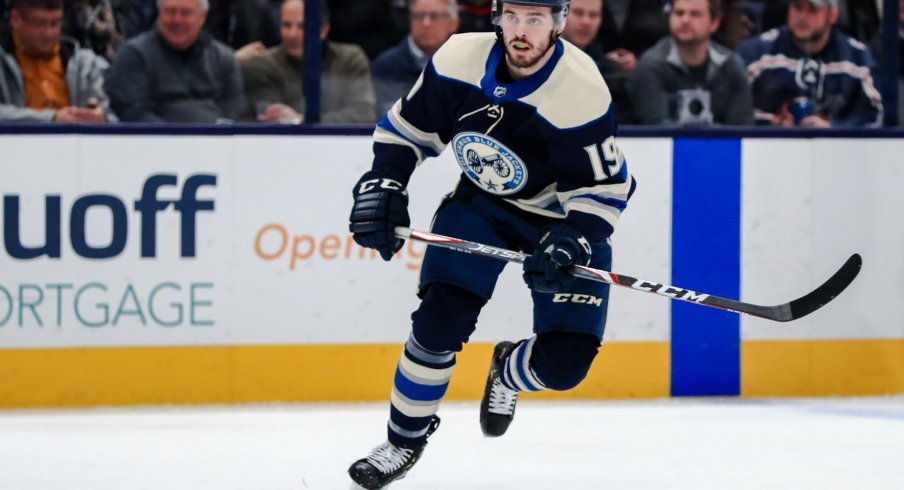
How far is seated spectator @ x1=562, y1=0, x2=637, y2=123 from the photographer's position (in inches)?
176

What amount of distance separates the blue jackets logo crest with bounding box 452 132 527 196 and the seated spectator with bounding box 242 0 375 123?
1.34 metres

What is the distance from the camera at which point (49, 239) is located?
4160 mm

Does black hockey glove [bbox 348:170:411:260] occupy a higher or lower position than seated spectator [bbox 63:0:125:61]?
lower

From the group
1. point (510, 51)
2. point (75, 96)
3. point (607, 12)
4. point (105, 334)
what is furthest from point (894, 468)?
point (75, 96)

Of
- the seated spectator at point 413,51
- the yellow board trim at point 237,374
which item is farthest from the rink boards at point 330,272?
the seated spectator at point 413,51

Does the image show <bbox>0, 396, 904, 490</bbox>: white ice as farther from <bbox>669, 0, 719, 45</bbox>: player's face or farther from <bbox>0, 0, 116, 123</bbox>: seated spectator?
<bbox>669, 0, 719, 45</bbox>: player's face

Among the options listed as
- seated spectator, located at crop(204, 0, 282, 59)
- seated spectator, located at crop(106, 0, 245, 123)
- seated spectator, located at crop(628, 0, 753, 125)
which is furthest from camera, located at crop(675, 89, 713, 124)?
seated spectator, located at crop(106, 0, 245, 123)

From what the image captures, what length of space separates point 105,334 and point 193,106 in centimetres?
72

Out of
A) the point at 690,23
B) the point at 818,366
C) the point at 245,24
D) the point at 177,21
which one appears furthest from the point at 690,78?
the point at 177,21

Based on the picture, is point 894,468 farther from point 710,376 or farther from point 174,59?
point 174,59

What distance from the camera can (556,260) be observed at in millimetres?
2855

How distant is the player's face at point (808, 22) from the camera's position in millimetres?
4586

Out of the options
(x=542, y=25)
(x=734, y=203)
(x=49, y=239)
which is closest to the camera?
(x=542, y=25)

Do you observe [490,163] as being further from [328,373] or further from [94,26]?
[94,26]
